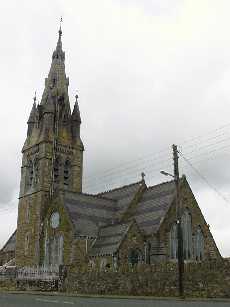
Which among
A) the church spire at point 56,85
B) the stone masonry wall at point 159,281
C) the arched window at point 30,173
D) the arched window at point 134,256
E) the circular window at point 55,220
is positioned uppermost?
the church spire at point 56,85

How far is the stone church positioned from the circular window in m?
0.11

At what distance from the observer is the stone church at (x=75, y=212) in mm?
45406

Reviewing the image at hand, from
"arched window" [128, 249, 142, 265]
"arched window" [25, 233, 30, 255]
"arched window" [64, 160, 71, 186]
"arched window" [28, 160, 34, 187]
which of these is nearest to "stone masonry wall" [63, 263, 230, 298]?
"arched window" [128, 249, 142, 265]

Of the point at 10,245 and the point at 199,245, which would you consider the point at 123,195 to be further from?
the point at 10,245

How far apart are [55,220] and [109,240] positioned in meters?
9.14

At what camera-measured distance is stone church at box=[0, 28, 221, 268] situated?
4541 cm

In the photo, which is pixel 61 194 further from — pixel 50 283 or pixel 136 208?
pixel 50 283

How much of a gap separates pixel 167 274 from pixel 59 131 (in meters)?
35.2

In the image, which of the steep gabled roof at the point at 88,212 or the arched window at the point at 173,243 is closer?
the arched window at the point at 173,243

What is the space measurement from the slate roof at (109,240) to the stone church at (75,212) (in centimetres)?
10

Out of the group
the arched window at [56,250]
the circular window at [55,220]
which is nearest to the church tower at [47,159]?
the circular window at [55,220]

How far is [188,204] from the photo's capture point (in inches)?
1956

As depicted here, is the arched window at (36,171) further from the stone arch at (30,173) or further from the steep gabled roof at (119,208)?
the steep gabled roof at (119,208)

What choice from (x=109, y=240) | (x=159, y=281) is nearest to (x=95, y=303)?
(x=159, y=281)
